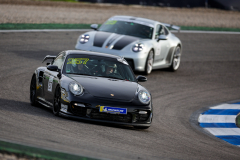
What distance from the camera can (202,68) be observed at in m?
16.6

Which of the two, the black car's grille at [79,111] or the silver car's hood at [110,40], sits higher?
the black car's grille at [79,111]

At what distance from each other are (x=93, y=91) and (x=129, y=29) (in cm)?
681

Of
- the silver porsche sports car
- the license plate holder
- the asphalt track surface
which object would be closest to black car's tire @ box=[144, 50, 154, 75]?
the silver porsche sports car

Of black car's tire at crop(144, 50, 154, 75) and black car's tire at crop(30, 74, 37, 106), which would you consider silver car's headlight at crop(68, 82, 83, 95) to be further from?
black car's tire at crop(144, 50, 154, 75)

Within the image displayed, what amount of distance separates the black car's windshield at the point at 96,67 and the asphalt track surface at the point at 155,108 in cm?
86

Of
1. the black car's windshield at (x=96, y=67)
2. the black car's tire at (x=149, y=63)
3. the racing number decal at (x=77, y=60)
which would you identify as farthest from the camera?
the black car's tire at (x=149, y=63)

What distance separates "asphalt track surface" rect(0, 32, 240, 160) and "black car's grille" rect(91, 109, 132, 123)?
0.14 meters

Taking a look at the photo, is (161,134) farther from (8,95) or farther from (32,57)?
(32,57)

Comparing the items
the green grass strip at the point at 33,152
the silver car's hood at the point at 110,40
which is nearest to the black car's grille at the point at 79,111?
the green grass strip at the point at 33,152

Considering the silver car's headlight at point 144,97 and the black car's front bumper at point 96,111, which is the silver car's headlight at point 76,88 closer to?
the black car's front bumper at point 96,111

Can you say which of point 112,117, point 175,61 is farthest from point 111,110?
point 175,61

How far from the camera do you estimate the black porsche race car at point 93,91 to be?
7.35 meters

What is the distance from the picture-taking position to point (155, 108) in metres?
10.6

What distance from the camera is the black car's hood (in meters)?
7.51
